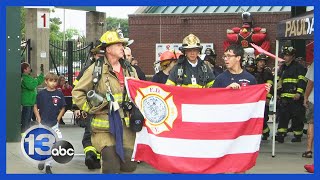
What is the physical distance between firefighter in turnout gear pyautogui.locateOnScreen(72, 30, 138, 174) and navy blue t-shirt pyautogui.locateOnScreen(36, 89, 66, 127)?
2774 millimetres

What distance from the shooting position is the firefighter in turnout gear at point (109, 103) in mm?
5859

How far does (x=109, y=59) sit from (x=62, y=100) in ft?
9.74

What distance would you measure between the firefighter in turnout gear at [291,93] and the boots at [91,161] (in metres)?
3.96

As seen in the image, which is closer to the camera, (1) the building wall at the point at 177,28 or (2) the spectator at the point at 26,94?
(2) the spectator at the point at 26,94

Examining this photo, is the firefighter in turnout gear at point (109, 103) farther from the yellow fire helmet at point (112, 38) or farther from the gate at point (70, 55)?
the gate at point (70, 55)

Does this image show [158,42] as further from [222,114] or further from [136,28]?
[222,114]

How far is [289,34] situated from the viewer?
27.9 ft

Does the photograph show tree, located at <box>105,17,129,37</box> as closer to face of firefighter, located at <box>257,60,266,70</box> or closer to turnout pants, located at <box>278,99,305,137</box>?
face of firefighter, located at <box>257,60,266,70</box>

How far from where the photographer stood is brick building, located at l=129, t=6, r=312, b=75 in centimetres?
2084

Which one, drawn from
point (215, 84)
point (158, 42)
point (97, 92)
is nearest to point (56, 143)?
point (97, 92)

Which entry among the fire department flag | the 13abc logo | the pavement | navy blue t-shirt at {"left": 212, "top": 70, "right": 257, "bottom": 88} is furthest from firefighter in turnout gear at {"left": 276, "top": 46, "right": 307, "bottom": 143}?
the fire department flag

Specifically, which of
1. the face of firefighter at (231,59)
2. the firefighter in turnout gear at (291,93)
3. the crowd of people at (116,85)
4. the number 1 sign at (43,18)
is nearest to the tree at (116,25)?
the crowd of people at (116,85)

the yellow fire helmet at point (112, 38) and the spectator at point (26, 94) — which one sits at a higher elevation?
the yellow fire helmet at point (112, 38)

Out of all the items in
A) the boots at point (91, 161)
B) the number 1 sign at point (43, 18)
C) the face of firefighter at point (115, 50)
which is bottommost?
the boots at point (91, 161)
